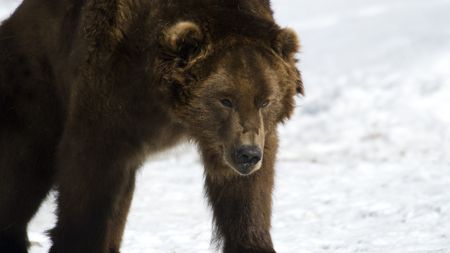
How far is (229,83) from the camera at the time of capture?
5500 mm

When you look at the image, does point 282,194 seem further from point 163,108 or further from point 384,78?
point 384,78

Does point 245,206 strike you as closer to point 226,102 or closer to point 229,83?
→ point 226,102

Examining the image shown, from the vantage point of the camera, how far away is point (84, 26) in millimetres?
5844

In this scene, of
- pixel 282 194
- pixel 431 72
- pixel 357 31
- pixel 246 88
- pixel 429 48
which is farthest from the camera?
pixel 357 31

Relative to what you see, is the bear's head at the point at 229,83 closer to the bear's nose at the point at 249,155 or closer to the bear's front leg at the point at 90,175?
the bear's nose at the point at 249,155

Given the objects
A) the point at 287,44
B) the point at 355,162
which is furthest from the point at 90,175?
the point at 355,162

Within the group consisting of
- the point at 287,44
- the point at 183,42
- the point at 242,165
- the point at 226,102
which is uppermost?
the point at 287,44

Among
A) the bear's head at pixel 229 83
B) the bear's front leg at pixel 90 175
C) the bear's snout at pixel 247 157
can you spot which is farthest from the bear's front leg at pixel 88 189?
the bear's snout at pixel 247 157

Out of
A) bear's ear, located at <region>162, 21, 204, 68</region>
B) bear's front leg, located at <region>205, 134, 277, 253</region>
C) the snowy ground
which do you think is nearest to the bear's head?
bear's ear, located at <region>162, 21, 204, 68</region>

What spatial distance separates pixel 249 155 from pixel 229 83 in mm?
442

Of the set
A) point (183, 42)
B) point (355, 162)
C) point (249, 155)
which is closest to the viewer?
point (249, 155)

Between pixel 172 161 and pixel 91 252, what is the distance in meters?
5.82

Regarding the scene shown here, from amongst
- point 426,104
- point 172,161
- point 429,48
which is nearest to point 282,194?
point 172,161

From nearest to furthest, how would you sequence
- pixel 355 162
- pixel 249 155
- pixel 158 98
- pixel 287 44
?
pixel 249 155, pixel 158 98, pixel 287 44, pixel 355 162
